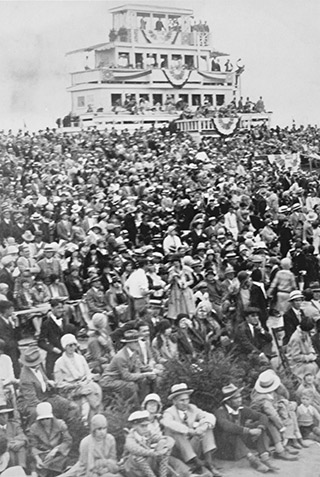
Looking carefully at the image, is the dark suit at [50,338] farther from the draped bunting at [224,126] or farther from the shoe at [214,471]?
the draped bunting at [224,126]

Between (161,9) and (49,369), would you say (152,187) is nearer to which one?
(49,369)

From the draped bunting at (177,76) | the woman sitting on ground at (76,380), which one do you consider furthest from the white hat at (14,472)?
the draped bunting at (177,76)

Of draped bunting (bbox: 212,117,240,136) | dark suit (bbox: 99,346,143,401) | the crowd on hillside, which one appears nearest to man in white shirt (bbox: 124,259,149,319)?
the crowd on hillside

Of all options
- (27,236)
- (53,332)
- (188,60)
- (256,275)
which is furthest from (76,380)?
(188,60)

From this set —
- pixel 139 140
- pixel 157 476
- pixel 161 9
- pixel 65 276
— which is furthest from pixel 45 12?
pixel 161 9

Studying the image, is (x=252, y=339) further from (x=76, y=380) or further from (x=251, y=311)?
(x=76, y=380)
